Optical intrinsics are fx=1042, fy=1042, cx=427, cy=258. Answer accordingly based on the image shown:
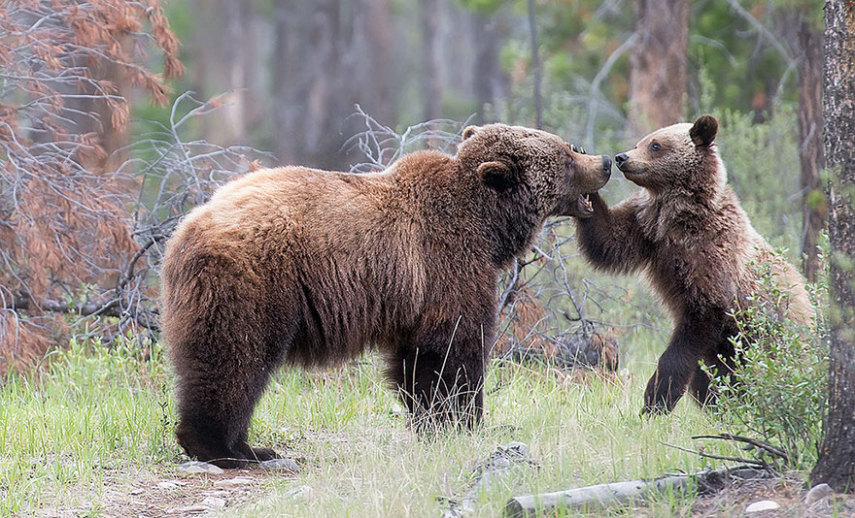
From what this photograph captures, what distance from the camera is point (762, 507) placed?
13.8 feet

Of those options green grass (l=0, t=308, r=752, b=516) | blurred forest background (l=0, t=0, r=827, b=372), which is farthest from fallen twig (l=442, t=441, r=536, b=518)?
blurred forest background (l=0, t=0, r=827, b=372)

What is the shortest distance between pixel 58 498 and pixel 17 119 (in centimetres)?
440

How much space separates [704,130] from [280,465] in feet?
11.1

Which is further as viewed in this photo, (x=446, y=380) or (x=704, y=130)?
(x=704, y=130)

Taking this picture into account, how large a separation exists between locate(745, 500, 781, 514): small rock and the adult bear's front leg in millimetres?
2024

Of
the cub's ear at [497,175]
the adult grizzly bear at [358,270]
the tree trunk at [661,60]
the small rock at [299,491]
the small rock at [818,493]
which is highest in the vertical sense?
the tree trunk at [661,60]

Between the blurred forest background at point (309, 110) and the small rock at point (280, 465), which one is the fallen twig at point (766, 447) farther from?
the blurred forest background at point (309, 110)

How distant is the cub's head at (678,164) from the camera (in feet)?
22.2

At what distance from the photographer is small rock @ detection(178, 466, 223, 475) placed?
575 cm

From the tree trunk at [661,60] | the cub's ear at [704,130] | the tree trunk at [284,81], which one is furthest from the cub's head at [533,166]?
the tree trunk at [284,81]

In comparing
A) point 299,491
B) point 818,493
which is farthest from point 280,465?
point 818,493

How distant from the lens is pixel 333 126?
2805 cm

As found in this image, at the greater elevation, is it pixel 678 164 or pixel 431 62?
pixel 431 62

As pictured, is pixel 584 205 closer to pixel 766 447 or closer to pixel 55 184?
pixel 766 447
